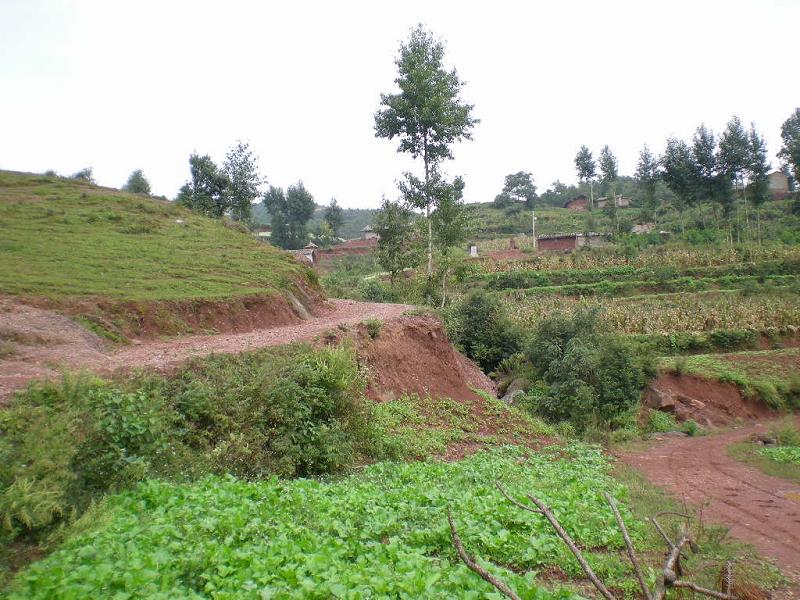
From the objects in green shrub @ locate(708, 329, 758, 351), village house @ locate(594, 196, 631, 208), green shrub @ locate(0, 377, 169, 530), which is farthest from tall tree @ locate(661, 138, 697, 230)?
green shrub @ locate(0, 377, 169, 530)

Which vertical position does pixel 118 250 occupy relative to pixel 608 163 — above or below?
below

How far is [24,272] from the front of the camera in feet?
44.3

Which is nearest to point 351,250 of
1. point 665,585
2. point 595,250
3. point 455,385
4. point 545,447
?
point 595,250

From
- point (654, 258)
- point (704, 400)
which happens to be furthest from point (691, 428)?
point (654, 258)

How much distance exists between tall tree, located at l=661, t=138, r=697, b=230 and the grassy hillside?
37.1 m

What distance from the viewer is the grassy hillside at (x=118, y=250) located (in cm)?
1372

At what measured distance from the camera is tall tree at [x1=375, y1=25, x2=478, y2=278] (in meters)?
25.2

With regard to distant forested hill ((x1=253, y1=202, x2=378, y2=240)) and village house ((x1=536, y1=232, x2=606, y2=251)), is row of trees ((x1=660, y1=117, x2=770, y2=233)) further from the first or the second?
distant forested hill ((x1=253, y1=202, x2=378, y2=240))

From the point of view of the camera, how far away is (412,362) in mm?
16141

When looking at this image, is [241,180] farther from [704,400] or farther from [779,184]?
[779,184]

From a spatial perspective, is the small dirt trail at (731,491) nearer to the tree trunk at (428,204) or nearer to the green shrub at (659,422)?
the green shrub at (659,422)

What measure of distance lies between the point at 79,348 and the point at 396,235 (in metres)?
18.6

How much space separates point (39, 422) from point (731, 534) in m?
8.84

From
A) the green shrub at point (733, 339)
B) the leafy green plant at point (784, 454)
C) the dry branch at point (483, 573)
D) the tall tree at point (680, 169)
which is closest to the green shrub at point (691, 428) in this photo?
the leafy green plant at point (784, 454)
